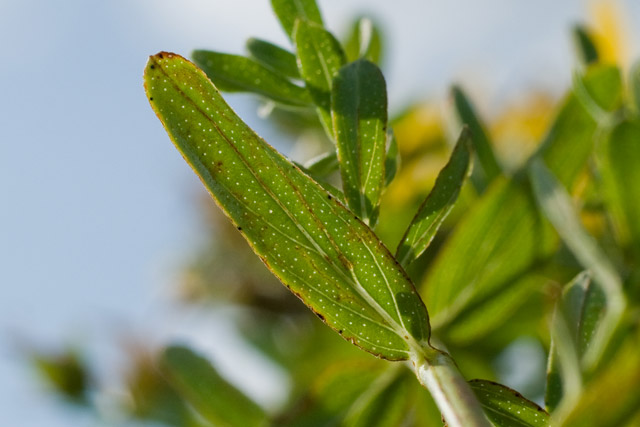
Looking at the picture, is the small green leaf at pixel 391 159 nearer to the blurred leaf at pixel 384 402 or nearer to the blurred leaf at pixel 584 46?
the blurred leaf at pixel 384 402

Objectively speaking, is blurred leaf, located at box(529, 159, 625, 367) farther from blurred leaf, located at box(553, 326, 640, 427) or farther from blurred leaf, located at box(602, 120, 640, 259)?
blurred leaf, located at box(553, 326, 640, 427)

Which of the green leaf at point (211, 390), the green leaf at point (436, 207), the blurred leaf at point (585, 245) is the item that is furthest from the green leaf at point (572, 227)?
the green leaf at point (211, 390)

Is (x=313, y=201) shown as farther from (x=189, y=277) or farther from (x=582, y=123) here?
(x=189, y=277)

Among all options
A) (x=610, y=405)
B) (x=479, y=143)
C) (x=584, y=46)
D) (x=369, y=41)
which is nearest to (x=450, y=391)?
(x=610, y=405)

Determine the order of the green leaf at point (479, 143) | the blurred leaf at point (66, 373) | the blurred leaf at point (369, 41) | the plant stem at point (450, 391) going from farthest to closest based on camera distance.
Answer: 1. the blurred leaf at point (66, 373)
2. the green leaf at point (479, 143)
3. the blurred leaf at point (369, 41)
4. the plant stem at point (450, 391)

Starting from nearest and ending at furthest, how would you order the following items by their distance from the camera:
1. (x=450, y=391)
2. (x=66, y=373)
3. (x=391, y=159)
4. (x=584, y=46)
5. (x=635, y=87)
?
(x=450, y=391)
(x=391, y=159)
(x=635, y=87)
(x=584, y=46)
(x=66, y=373)

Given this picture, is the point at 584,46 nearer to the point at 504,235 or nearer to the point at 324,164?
the point at 504,235

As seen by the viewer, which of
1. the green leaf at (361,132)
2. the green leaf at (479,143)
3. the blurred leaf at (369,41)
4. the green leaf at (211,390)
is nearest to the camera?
the green leaf at (361,132)
